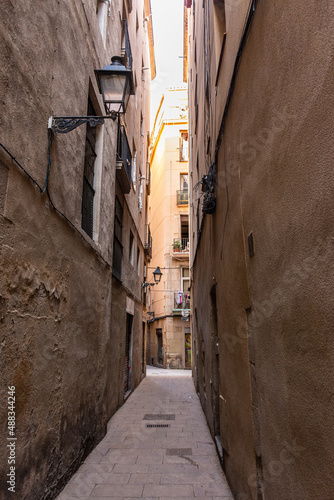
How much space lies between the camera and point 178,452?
5.15 meters

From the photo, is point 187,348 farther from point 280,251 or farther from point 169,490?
point 280,251

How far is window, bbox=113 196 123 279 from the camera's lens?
8.30 metres

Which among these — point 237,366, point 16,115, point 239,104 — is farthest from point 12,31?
point 237,366

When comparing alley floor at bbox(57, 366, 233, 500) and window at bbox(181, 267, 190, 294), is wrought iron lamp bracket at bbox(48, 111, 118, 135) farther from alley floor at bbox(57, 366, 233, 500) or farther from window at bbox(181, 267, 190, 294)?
window at bbox(181, 267, 190, 294)

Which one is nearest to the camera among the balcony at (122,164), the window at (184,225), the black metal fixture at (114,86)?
the black metal fixture at (114,86)

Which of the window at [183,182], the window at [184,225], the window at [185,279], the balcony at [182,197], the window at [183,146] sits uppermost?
the window at [183,146]

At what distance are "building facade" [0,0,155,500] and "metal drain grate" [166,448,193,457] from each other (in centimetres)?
122

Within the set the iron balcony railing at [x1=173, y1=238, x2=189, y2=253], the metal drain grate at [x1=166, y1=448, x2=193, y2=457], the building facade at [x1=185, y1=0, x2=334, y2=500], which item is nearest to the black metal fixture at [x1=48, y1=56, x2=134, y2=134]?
the building facade at [x1=185, y1=0, x2=334, y2=500]

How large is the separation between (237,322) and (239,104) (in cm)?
221

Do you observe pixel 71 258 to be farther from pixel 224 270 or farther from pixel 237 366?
pixel 237 366

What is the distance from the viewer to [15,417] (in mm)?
2830

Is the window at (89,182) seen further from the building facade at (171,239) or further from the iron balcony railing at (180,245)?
the iron balcony railing at (180,245)

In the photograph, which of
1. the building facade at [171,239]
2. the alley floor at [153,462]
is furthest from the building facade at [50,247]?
the building facade at [171,239]

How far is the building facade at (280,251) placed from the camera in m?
1.56
